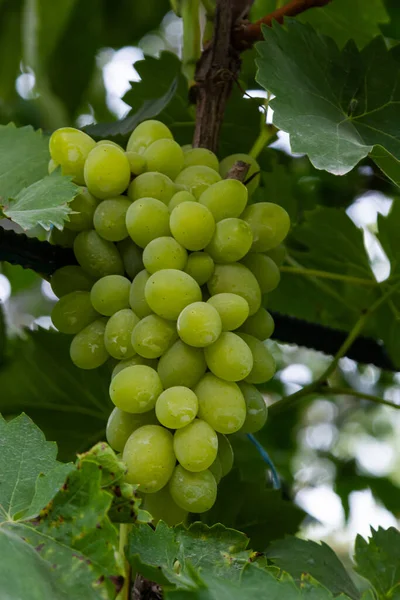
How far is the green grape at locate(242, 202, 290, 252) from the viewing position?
0.67 meters

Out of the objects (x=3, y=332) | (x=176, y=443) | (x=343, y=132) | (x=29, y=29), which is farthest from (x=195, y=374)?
(x=29, y=29)

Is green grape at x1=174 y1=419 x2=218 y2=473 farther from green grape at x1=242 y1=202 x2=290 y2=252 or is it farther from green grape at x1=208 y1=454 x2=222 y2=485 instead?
green grape at x1=242 y1=202 x2=290 y2=252

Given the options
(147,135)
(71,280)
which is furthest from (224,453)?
(147,135)

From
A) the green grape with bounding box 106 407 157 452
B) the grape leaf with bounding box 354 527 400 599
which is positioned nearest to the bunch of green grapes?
the green grape with bounding box 106 407 157 452

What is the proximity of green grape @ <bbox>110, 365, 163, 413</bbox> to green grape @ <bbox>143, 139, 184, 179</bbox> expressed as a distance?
0.22m

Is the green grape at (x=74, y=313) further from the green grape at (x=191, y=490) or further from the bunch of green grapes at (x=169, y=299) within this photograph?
the green grape at (x=191, y=490)

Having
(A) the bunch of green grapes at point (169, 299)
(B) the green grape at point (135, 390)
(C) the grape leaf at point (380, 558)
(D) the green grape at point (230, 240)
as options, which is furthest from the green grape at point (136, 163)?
(C) the grape leaf at point (380, 558)

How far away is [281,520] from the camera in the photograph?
0.88 meters

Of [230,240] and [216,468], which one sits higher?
[230,240]

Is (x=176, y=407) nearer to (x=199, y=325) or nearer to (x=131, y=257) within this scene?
(x=199, y=325)

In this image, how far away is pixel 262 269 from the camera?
2.22ft

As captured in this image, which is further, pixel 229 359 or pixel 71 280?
pixel 71 280

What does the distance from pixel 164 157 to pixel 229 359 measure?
0.23m

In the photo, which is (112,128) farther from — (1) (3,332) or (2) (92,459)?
(2) (92,459)
